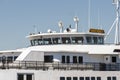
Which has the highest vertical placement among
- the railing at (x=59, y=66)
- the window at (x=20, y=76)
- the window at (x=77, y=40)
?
the window at (x=77, y=40)

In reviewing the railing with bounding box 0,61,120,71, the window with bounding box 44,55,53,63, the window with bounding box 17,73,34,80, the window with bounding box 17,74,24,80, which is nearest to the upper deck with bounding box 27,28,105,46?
the railing with bounding box 0,61,120,71

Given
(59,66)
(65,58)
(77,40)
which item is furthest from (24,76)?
(77,40)

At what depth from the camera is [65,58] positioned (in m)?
45.9

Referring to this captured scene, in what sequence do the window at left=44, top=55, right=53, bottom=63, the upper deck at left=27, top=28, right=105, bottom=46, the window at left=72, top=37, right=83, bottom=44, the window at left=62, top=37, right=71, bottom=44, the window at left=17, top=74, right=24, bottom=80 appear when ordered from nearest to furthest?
the window at left=17, top=74, right=24, bottom=80
the window at left=44, top=55, right=53, bottom=63
the upper deck at left=27, top=28, right=105, bottom=46
the window at left=62, top=37, right=71, bottom=44
the window at left=72, top=37, right=83, bottom=44

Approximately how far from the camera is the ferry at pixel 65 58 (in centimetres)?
4209

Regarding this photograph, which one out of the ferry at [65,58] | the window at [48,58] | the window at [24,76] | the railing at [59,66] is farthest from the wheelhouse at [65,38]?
the window at [24,76]

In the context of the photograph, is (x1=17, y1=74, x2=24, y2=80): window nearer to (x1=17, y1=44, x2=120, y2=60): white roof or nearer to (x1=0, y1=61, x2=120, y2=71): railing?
(x1=0, y1=61, x2=120, y2=71): railing

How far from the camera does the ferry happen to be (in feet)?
138

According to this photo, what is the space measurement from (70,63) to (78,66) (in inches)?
41.2

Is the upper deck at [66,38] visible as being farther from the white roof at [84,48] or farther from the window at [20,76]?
the window at [20,76]

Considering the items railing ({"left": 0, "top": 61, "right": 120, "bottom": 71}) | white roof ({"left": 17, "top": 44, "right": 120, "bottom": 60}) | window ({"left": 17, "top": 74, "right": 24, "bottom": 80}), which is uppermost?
white roof ({"left": 17, "top": 44, "right": 120, "bottom": 60})

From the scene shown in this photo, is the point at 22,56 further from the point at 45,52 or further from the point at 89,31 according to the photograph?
the point at 89,31

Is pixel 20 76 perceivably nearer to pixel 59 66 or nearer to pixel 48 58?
pixel 59 66

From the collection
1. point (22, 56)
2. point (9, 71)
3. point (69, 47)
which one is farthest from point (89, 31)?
point (9, 71)
